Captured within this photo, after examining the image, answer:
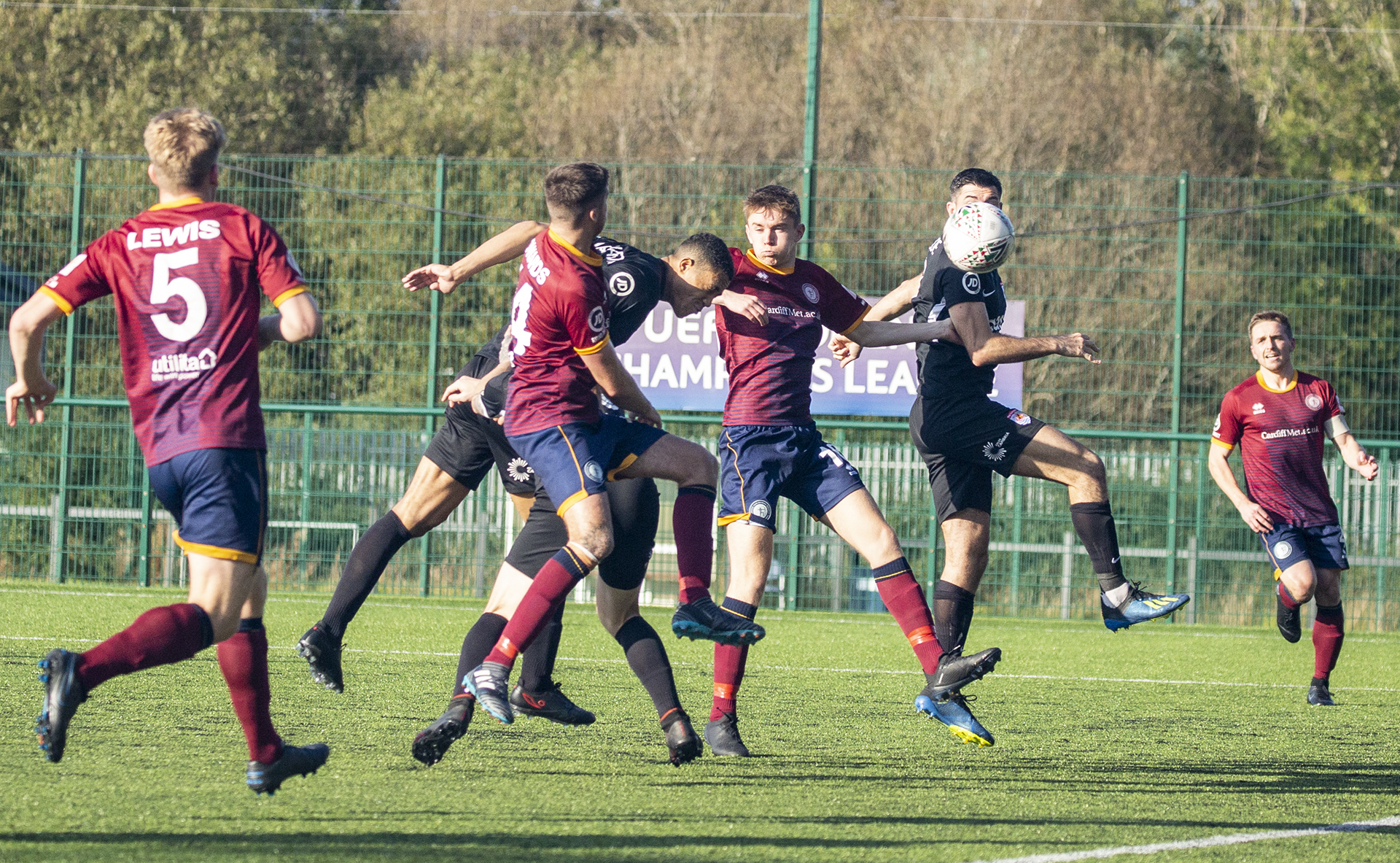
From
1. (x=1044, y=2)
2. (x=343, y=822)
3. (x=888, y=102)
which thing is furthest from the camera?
(x=1044, y=2)

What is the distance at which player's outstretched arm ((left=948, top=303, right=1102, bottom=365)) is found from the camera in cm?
559

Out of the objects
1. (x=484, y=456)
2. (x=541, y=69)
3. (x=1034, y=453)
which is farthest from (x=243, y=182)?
(x=541, y=69)

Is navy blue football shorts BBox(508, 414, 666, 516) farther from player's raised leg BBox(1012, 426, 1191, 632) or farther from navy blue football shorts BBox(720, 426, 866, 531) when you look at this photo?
player's raised leg BBox(1012, 426, 1191, 632)

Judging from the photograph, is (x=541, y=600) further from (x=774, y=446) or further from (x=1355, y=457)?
(x=1355, y=457)

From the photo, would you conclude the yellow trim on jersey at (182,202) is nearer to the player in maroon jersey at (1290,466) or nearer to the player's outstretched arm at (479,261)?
the player's outstretched arm at (479,261)

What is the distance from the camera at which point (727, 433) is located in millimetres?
5879

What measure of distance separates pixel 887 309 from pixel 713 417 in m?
6.37

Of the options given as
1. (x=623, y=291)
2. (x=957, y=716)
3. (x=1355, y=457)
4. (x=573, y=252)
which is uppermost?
(x=573, y=252)

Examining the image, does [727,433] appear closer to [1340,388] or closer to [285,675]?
[285,675]

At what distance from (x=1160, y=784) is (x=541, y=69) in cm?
3132

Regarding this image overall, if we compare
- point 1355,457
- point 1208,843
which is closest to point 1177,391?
point 1355,457

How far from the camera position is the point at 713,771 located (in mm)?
5223

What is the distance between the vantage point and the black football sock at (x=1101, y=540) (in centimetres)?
605

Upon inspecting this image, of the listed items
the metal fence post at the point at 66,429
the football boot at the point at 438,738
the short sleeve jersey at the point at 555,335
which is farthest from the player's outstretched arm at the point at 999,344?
the metal fence post at the point at 66,429
